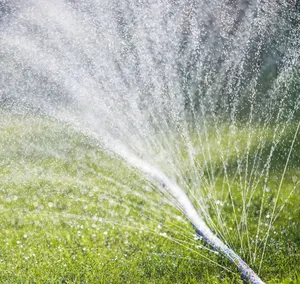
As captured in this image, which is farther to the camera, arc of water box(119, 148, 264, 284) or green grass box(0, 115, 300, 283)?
green grass box(0, 115, 300, 283)

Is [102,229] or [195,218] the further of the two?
[102,229]

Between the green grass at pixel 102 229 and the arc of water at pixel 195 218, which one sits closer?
the arc of water at pixel 195 218

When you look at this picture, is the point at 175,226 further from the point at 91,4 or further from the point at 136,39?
the point at 91,4

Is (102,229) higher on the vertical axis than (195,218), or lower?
lower

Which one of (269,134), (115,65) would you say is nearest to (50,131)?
(115,65)

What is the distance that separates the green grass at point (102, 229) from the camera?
4332 millimetres

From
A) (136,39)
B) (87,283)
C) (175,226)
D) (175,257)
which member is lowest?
(87,283)

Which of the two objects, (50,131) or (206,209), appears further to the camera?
(50,131)

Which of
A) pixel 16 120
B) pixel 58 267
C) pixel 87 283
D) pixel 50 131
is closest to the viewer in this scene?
pixel 87 283

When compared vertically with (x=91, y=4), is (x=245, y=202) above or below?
below

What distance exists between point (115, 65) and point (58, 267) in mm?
6068

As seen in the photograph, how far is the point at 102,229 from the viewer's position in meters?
5.33

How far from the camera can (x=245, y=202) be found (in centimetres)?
543

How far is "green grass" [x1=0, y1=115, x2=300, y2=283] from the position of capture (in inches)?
171
